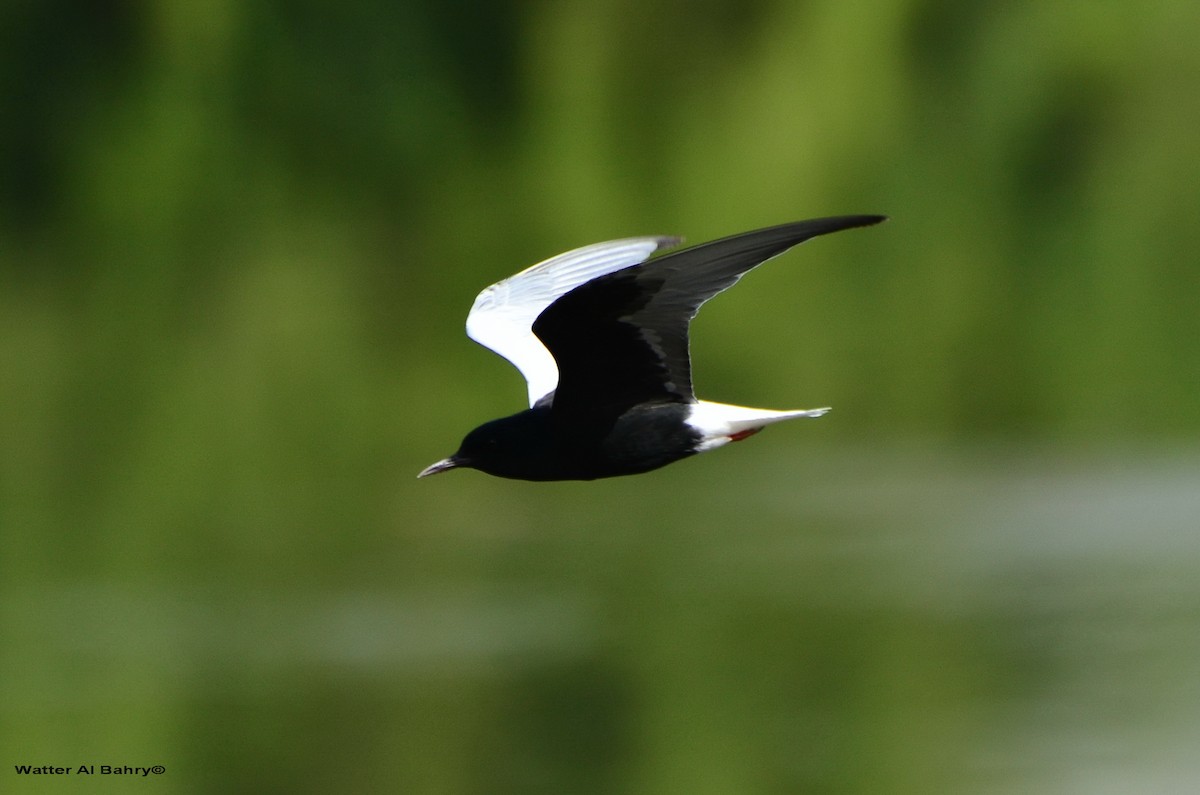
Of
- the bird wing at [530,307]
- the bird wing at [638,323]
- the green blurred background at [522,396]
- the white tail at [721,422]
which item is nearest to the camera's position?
the bird wing at [638,323]

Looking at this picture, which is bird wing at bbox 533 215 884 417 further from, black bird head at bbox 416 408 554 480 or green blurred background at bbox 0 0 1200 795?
green blurred background at bbox 0 0 1200 795

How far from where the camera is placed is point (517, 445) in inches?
264

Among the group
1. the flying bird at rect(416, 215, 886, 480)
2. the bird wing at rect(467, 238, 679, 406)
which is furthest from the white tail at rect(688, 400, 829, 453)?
the bird wing at rect(467, 238, 679, 406)

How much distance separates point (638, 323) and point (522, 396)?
18.8 meters

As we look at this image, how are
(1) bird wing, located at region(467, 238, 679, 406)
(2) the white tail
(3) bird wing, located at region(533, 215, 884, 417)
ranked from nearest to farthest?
(3) bird wing, located at region(533, 215, 884, 417)
(2) the white tail
(1) bird wing, located at region(467, 238, 679, 406)

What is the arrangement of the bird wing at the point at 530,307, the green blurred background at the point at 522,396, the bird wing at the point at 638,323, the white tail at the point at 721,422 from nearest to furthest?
the bird wing at the point at 638,323, the white tail at the point at 721,422, the bird wing at the point at 530,307, the green blurred background at the point at 522,396

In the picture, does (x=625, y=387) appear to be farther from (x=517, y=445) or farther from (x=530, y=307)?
(x=530, y=307)

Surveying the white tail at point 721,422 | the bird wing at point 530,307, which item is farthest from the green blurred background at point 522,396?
the white tail at point 721,422

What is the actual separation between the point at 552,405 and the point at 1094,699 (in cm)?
843

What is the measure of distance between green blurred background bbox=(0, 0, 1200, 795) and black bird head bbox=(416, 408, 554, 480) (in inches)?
265

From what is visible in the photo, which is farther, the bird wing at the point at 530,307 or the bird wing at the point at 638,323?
the bird wing at the point at 530,307

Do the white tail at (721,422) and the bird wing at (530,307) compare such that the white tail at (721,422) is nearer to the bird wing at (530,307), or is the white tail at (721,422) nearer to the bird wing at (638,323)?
the bird wing at (638,323)

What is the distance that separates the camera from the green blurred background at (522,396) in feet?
47.5

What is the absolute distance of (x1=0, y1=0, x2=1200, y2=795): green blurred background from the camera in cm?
1448
